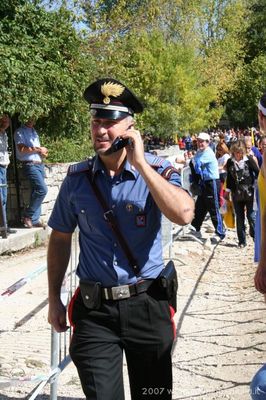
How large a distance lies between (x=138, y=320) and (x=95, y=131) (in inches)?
36.2

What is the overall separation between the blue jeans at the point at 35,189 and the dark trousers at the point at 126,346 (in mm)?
6941

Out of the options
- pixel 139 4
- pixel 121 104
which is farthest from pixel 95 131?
pixel 139 4

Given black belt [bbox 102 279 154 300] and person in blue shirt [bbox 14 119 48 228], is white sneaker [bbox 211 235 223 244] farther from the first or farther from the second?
black belt [bbox 102 279 154 300]

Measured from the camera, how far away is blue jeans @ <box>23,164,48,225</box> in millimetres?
9688

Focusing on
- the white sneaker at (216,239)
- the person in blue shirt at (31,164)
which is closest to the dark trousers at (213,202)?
the white sneaker at (216,239)

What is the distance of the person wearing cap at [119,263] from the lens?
9.13ft

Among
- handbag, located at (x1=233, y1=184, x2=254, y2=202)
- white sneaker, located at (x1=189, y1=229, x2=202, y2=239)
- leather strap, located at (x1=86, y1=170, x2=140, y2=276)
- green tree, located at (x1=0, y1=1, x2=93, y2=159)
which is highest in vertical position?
green tree, located at (x1=0, y1=1, x2=93, y2=159)

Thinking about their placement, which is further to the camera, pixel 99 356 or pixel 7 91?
pixel 7 91

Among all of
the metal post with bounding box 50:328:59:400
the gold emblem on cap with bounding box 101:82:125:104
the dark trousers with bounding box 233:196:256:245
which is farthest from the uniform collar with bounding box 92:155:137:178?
the dark trousers with bounding box 233:196:256:245

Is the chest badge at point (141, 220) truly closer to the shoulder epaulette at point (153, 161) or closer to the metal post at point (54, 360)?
the shoulder epaulette at point (153, 161)

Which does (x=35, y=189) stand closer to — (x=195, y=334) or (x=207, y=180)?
(x=207, y=180)

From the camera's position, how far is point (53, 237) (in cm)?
310

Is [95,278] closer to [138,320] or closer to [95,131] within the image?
[138,320]

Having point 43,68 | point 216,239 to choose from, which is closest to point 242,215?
point 216,239
